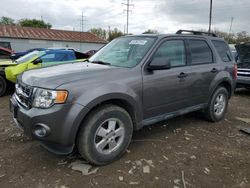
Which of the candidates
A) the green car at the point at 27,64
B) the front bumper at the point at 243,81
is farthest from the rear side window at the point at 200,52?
the front bumper at the point at 243,81

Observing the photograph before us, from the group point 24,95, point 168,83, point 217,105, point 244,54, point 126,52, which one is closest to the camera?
point 24,95

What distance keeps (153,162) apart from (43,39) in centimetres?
3579

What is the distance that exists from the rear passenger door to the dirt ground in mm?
729

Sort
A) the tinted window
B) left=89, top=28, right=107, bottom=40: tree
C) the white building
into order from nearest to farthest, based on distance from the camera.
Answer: the tinted window → the white building → left=89, top=28, right=107, bottom=40: tree

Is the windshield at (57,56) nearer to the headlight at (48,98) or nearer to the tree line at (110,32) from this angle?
the headlight at (48,98)

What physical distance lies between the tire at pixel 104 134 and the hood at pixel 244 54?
7.01 m

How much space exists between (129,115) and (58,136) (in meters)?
1.10

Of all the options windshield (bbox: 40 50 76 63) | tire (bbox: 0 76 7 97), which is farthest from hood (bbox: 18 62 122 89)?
windshield (bbox: 40 50 76 63)

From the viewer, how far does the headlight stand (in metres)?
2.94

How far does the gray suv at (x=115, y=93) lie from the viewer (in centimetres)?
298

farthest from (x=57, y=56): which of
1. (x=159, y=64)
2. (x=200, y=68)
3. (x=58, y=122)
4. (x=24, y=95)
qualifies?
(x=58, y=122)

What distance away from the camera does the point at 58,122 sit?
293 centimetres

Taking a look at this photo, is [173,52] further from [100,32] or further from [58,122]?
[100,32]

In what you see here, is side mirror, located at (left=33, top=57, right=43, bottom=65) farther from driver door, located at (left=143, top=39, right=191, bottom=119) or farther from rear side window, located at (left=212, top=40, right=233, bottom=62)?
rear side window, located at (left=212, top=40, right=233, bottom=62)
